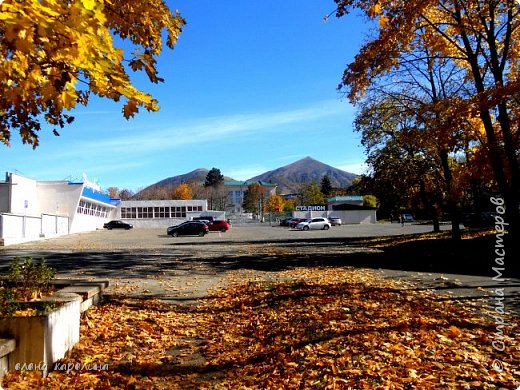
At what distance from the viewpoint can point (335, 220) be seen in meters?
68.3

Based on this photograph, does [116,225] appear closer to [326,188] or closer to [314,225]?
[314,225]

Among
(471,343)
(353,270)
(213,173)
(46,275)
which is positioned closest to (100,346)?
(46,275)

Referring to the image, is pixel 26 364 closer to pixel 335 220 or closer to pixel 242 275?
pixel 242 275

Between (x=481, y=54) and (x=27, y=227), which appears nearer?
(x=481, y=54)

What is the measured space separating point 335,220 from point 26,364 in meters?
65.7

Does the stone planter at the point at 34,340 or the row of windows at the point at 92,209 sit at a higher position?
the row of windows at the point at 92,209

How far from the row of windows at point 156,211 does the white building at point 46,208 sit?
9735mm

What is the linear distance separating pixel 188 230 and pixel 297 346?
1510 inches

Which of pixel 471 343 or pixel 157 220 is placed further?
pixel 157 220

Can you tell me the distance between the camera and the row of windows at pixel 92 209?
53.4 meters

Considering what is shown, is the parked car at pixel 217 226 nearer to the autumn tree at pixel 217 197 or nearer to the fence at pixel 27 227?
the fence at pixel 27 227

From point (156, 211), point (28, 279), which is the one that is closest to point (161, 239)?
point (28, 279)

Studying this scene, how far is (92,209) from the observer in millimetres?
59406

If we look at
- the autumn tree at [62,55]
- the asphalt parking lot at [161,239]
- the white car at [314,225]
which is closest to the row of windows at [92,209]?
the asphalt parking lot at [161,239]
